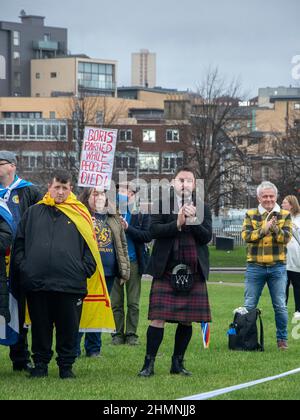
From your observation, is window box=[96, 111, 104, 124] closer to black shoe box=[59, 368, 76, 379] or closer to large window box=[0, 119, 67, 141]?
large window box=[0, 119, 67, 141]

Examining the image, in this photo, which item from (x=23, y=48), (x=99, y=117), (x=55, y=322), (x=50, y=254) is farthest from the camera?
(x=23, y=48)

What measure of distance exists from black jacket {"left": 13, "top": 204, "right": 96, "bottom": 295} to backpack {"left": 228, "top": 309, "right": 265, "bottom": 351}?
3180 mm

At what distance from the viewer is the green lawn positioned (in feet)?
175

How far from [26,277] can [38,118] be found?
11429 centimetres

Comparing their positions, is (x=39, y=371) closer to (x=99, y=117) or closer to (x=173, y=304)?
(x=173, y=304)

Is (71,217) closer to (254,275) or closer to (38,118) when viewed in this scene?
(254,275)

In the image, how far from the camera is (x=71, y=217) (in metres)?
10.2

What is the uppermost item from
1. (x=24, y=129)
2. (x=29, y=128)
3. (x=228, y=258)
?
(x=29, y=128)

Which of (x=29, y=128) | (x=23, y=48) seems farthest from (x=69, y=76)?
(x=29, y=128)

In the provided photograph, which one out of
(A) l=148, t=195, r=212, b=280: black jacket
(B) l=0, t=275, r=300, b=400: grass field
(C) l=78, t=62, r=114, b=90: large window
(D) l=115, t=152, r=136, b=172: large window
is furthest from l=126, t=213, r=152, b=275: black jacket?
(C) l=78, t=62, r=114, b=90: large window

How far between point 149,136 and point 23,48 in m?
48.8

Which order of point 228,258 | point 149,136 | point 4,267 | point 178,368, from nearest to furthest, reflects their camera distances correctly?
point 4,267 → point 178,368 → point 228,258 → point 149,136

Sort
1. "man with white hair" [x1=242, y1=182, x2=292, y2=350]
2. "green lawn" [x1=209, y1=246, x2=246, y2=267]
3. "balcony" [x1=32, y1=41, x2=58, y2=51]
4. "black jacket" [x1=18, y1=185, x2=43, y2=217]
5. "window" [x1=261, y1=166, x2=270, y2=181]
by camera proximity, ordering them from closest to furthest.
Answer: "black jacket" [x1=18, y1=185, x2=43, y2=217] → "man with white hair" [x1=242, y1=182, x2=292, y2=350] → "green lawn" [x1=209, y1=246, x2=246, y2=267] → "window" [x1=261, y1=166, x2=270, y2=181] → "balcony" [x1=32, y1=41, x2=58, y2=51]

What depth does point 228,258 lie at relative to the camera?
57.1 meters
